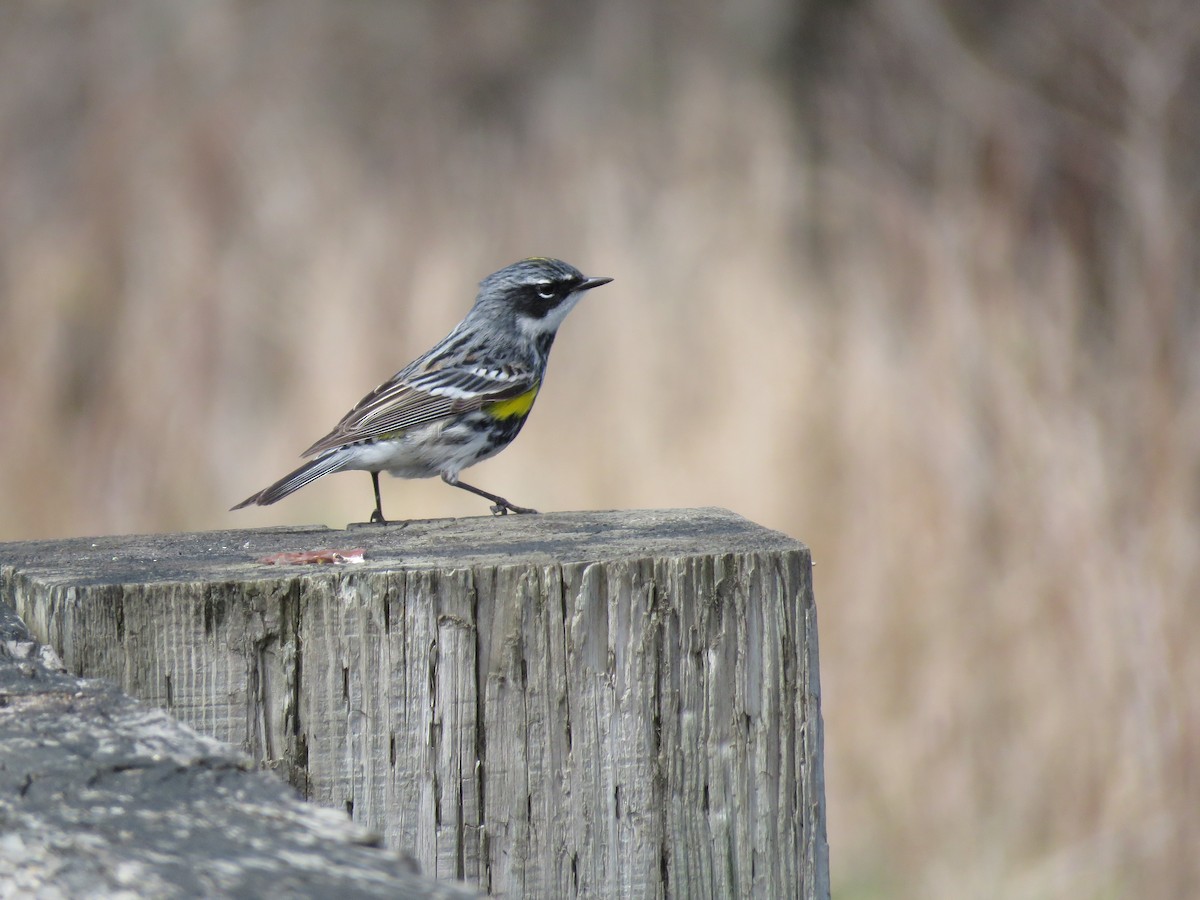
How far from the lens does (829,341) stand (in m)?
6.62

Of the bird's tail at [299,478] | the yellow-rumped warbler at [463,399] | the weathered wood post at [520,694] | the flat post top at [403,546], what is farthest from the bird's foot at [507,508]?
the weathered wood post at [520,694]

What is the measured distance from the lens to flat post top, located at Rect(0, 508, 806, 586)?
2.12 meters

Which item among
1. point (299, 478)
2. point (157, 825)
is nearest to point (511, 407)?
point (299, 478)

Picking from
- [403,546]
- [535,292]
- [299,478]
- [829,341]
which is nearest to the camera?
[403,546]

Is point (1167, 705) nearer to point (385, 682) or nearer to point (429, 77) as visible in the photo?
point (385, 682)

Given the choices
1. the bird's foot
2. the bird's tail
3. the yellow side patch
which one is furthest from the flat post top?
the yellow side patch

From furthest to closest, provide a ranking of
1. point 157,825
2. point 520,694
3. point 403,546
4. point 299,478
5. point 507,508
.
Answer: point 299,478, point 507,508, point 403,546, point 520,694, point 157,825

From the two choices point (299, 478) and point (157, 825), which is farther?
point (299, 478)

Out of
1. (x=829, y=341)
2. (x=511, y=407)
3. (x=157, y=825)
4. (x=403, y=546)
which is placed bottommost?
(x=157, y=825)

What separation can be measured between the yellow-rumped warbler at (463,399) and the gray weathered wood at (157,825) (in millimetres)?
2529

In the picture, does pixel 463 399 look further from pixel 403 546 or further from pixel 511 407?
pixel 403 546

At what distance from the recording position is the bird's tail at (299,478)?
3852 mm

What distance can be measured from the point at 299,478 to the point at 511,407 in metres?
0.77

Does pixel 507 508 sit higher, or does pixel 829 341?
pixel 829 341
